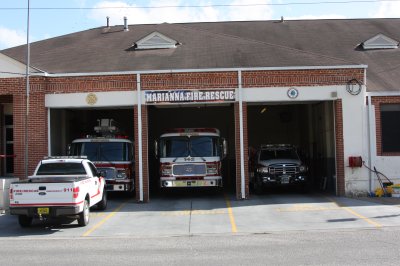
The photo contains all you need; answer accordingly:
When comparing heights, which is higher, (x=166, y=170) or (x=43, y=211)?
(x=166, y=170)

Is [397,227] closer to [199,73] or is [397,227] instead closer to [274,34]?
[199,73]

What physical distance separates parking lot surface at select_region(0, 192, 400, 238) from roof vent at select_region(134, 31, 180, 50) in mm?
7290

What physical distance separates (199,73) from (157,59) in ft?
9.79

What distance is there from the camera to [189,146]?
20.3 meters

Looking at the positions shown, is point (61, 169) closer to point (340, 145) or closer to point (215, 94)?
point (215, 94)

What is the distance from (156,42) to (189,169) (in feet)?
22.9

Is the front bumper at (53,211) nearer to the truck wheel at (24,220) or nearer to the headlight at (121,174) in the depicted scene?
the truck wheel at (24,220)

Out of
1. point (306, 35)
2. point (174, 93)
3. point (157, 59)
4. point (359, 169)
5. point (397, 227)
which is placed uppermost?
point (306, 35)

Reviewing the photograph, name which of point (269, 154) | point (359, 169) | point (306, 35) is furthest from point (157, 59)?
point (306, 35)

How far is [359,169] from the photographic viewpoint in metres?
A: 19.7

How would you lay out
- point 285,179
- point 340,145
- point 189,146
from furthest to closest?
point 285,179
point 189,146
point 340,145

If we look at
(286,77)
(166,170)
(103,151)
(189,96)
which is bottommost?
(166,170)

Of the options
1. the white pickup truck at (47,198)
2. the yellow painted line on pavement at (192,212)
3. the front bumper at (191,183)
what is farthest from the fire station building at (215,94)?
the white pickup truck at (47,198)

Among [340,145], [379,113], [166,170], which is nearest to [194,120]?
[166,170]
